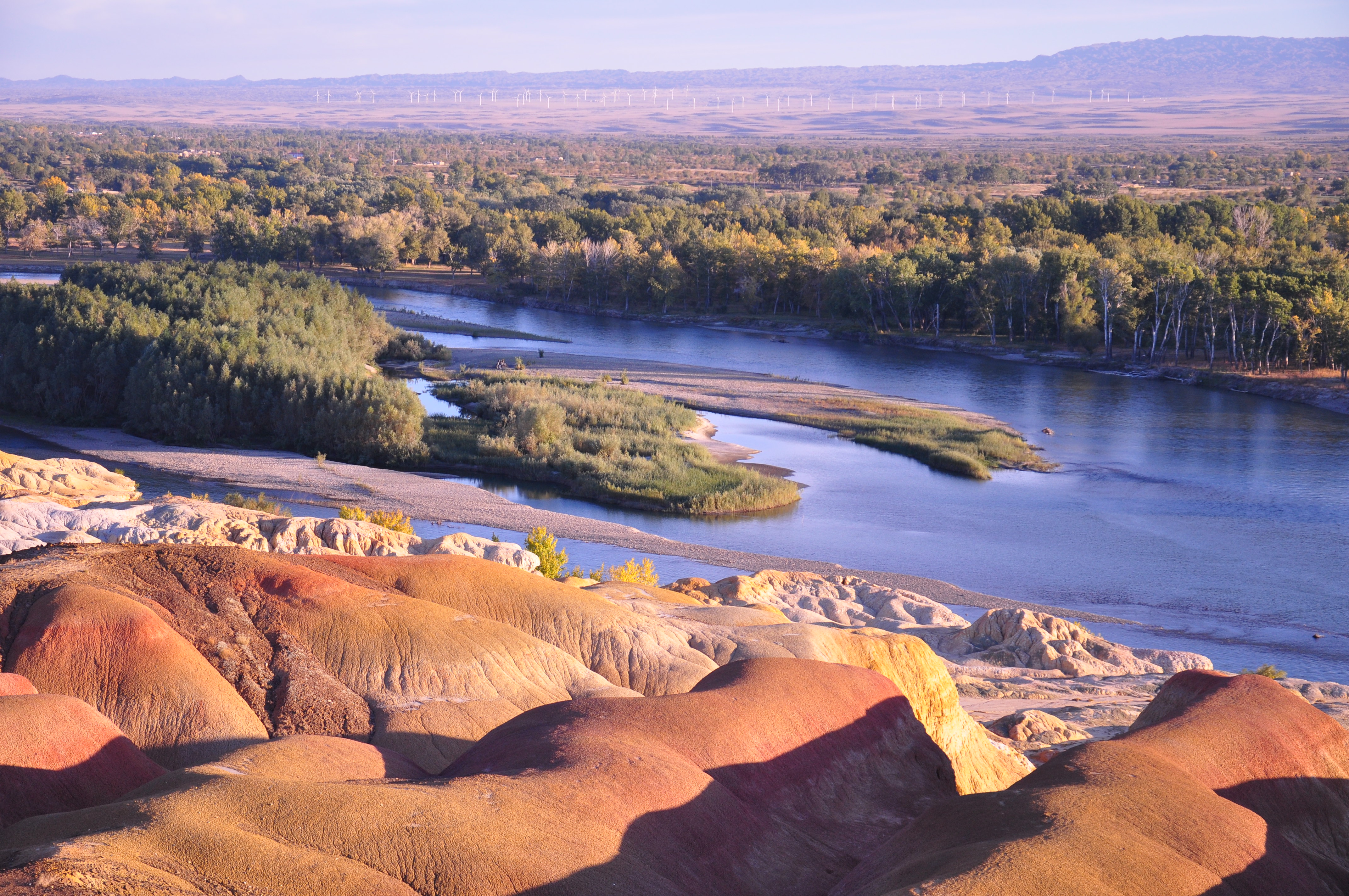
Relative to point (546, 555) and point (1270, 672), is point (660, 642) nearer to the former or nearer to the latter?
point (546, 555)

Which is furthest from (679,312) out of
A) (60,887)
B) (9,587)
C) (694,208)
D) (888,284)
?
(60,887)

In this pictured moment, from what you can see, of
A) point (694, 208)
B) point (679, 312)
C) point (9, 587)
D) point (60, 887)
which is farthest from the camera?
point (694, 208)

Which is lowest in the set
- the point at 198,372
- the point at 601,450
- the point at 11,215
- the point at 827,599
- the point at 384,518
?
the point at 601,450

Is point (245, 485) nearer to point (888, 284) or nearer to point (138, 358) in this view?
point (138, 358)

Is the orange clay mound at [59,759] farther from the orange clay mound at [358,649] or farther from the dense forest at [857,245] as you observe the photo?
the dense forest at [857,245]

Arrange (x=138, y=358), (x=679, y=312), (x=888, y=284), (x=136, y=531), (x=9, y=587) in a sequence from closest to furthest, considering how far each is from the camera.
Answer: (x=9, y=587), (x=136, y=531), (x=138, y=358), (x=888, y=284), (x=679, y=312)

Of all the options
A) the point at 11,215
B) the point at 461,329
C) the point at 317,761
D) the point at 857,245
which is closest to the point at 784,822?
the point at 317,761
